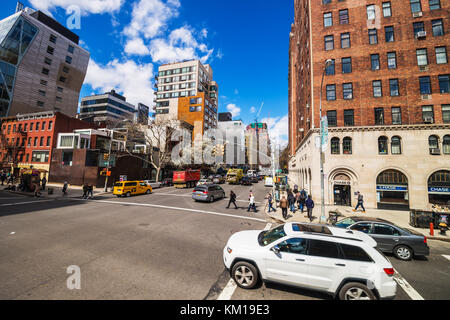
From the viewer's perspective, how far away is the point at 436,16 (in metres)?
18.5

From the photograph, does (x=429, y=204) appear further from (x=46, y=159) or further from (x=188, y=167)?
(x=46, y=159)

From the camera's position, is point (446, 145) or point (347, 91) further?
point (347, 91)

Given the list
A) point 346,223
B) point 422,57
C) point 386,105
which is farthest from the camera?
point 386,105

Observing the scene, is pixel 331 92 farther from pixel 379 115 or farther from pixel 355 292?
pixel 355 292

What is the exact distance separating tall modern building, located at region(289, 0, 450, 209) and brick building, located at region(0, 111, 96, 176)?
43.1 metres

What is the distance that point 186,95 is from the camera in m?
74.4

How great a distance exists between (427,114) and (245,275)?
80.1ft

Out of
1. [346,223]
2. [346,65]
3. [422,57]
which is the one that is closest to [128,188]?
[346,223]

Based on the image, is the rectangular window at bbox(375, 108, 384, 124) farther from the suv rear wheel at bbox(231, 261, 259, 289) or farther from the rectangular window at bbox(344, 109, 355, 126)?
the suv rear wheel at bbox(231, 261, 259, 289)

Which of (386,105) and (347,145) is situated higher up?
(386,105)

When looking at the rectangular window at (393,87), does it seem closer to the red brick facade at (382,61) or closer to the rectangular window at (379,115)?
the red brick facade at (382,61)
